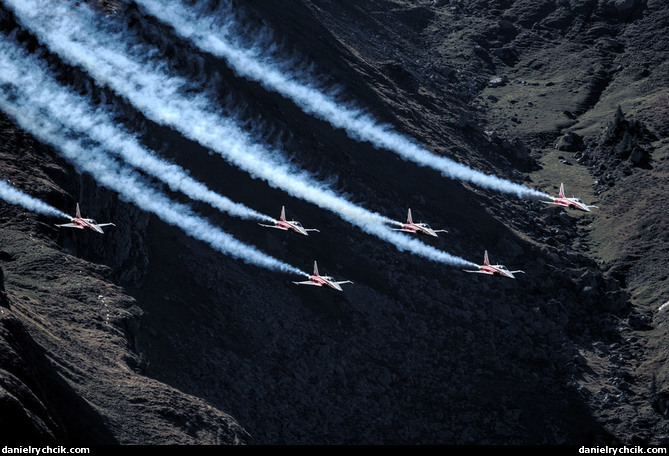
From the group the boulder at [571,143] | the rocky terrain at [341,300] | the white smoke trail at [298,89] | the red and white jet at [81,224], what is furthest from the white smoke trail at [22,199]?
the boulder at [571,143]

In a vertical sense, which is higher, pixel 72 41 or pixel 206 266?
pixel 72 41

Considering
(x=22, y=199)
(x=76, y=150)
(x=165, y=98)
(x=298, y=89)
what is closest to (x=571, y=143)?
(x=298, y=89)

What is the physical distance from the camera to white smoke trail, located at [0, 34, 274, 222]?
109125 millimetres

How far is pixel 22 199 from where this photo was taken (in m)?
98.0

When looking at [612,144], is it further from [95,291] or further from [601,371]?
[95,291]

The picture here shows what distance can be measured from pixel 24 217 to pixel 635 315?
254 feet

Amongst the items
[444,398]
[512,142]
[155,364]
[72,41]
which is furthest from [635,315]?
[72,41]

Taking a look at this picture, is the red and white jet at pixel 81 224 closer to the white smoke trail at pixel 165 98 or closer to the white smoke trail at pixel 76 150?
the white smoke trail at pixel 76 150

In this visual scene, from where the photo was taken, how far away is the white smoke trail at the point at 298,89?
145250 millimetres

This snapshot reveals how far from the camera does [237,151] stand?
13238 centimetres

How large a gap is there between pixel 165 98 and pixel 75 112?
16.8 metres

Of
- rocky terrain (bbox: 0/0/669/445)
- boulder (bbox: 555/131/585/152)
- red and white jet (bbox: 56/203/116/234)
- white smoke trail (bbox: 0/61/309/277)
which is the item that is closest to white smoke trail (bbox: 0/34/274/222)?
white smoke trail (bbox: 0/61/309/277)

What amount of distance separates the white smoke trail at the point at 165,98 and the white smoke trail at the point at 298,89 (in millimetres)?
14399

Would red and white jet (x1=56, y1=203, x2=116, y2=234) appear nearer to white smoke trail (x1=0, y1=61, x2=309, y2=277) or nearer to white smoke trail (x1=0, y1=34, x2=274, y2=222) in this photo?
white smoke trail (x1=0, y1=61, x2=309, y2=277)
